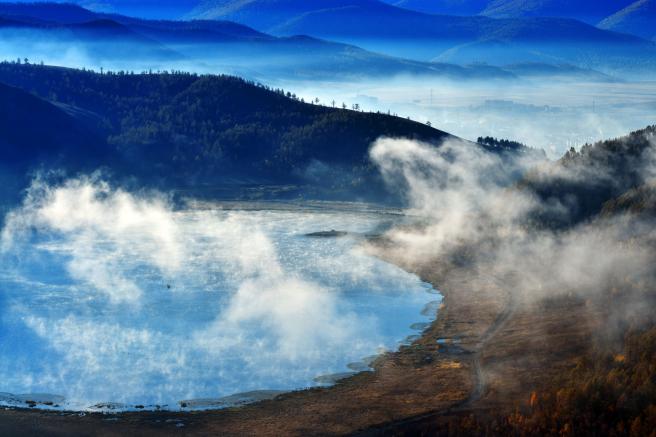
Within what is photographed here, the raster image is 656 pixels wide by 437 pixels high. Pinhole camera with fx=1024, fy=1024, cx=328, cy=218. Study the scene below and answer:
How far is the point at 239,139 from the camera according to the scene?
593 feet

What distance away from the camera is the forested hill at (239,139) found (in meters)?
164

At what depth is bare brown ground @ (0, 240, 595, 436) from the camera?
51.5m

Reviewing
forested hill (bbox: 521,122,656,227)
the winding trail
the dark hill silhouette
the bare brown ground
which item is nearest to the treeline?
the bare brown ground

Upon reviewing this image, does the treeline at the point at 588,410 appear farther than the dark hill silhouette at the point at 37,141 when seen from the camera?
No

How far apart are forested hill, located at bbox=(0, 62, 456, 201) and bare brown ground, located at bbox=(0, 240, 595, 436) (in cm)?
8379

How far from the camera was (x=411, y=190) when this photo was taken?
494 ft

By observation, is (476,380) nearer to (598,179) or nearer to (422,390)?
(422,390)

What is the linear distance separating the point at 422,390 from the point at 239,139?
419 feet

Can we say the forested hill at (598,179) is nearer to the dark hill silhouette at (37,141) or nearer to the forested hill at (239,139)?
the forested hill at (239,139)

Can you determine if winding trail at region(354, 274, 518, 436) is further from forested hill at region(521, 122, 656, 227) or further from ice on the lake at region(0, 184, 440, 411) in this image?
forested hill at region(521, 122, 656, 227)

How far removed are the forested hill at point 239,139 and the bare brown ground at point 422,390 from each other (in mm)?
83789

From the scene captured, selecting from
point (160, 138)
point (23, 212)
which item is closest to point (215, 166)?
point (160, 138)

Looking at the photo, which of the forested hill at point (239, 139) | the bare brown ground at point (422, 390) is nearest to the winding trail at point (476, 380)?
the bare brown ground at point (422, 390)

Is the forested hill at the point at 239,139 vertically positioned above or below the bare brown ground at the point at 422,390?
above
